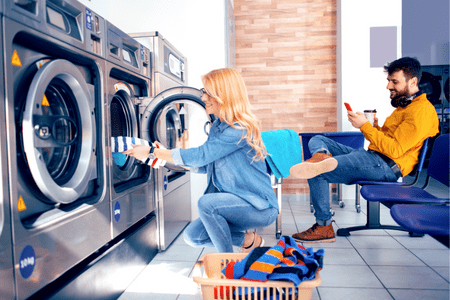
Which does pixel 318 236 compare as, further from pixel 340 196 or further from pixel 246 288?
pixel 246 288

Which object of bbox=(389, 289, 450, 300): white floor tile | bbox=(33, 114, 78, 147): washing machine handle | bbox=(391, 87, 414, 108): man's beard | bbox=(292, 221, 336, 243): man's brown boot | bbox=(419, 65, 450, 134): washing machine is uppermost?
bbox=(419, 65, 450, 134): washing machine

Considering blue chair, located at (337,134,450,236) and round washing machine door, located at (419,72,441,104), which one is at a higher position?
round washing machine door, located at (419,72,441,104)

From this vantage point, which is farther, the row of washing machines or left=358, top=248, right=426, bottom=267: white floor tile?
left=358, top=248, right=426, bottom=267: white floor tile

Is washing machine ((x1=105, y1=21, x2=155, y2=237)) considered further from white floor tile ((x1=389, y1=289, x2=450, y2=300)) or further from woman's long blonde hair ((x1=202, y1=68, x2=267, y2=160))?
white floor tile ((x1=389, y1=289, x2=450, y2=300))

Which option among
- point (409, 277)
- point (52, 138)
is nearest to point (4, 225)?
point (52, 138)

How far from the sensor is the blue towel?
2068 mm

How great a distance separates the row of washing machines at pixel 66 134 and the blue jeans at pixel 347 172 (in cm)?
112

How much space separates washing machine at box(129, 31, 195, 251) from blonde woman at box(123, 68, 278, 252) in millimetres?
628

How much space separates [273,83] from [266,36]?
580 mm

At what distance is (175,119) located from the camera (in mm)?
2637

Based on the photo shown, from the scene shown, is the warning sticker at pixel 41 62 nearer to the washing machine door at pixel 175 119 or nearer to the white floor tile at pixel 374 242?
the washing machine door at pixel 175 119

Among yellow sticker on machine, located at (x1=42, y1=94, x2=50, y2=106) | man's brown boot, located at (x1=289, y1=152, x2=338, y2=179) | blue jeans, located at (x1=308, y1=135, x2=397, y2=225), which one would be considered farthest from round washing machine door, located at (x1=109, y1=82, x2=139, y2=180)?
blue jeans, located at (x1=308, y1=135, x2=397, y2=225)

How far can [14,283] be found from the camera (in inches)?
40.8

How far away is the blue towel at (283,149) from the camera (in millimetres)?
2068
